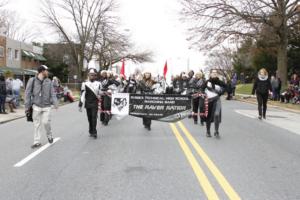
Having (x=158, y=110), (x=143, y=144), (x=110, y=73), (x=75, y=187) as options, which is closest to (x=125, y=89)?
(x=110, y=73)

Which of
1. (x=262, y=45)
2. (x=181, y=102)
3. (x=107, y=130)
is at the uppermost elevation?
(x=262, y=45)

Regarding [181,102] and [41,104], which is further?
[181,102]

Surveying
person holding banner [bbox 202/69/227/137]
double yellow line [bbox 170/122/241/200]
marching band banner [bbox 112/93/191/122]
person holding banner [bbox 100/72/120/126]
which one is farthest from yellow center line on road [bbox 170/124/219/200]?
person holding banner [bbox 100/72/120/126]

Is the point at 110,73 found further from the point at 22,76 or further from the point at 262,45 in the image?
the point at 22,76

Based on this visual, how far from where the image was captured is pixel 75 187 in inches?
272

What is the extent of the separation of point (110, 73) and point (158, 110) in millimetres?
3042

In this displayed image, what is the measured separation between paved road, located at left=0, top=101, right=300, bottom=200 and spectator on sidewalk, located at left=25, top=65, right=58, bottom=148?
1.91ft

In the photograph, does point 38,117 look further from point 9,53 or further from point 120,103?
point 9,53

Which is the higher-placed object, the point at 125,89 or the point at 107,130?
the point at 125,89

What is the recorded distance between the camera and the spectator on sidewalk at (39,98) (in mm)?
10766

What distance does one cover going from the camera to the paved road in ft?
21.7

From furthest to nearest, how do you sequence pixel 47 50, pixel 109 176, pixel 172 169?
pixel 47 50 < pixel 172 169 < pixel 109 176

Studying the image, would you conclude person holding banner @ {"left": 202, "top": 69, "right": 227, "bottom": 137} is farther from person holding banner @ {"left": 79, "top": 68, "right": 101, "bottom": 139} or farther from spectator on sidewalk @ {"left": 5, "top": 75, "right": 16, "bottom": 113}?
spectator on sidewalk @ {"left": 5, "top": 75, "right": 16, "bottom": 113}

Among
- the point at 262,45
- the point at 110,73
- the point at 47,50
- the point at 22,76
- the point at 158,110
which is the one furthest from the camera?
the point at 47,50
